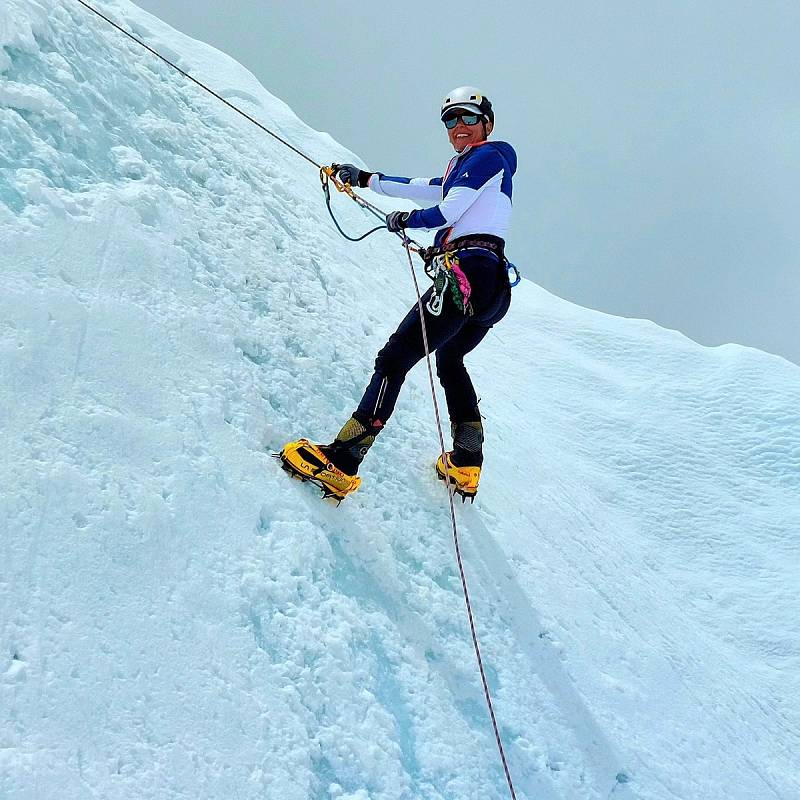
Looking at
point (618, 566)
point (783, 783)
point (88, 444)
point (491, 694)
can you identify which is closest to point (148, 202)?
point (88, 444)

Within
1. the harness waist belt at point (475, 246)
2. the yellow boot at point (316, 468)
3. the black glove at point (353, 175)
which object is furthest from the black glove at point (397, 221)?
the yellow boot at point (316, 468)

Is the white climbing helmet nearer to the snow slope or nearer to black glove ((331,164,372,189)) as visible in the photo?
black glove ((331,164,372,189))

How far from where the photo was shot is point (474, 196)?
4.38 meters

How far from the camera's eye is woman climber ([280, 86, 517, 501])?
4.21m

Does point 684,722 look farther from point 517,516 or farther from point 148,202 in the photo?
point 148,202

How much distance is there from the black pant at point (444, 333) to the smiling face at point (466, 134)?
0.70 metres

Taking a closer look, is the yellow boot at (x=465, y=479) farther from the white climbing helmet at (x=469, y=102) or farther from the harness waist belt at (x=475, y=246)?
the white climbing helmet at (x=469, y=102)

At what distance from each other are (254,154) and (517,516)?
4.37 meters

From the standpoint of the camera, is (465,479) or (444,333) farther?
(465,479)

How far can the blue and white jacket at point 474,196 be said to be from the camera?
4346 millimetres

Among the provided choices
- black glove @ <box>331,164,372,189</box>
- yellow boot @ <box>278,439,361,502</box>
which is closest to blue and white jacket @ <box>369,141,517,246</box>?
black glove @ <box>331,164,372,189</box>

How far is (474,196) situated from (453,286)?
1.70ft

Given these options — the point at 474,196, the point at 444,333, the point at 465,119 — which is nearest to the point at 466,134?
the point at 465,119

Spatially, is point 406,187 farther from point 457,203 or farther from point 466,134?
point 457,203
